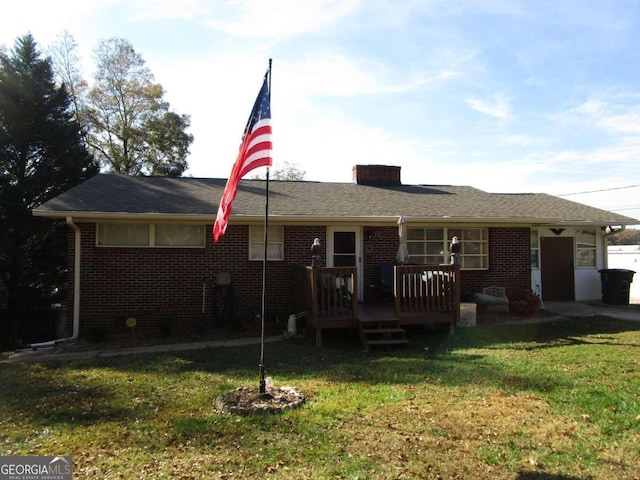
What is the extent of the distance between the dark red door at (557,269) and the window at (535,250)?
1.26 ft

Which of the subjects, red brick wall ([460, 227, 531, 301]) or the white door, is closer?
the white door

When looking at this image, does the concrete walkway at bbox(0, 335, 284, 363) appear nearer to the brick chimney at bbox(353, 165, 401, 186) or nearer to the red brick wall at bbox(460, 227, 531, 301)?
the red brick wall at bbox(460, 227, 531, 301)

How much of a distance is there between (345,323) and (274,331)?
6.68 ft

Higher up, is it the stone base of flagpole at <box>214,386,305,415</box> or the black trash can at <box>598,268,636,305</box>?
the black trash can at <box>598,268,636,305</box>

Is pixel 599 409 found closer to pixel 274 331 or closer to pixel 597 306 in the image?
pixel 274 331

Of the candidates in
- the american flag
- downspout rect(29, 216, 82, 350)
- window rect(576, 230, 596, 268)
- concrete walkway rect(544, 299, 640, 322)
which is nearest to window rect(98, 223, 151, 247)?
downspout rect(29, 216, 82, 350)

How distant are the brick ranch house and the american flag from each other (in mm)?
4913

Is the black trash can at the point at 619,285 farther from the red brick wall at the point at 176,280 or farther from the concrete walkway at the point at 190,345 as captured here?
the red brick wall at the point at 176,280

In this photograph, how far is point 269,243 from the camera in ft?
36.6

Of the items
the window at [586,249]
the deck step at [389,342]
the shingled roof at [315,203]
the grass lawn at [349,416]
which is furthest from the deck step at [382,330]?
the window at [586,249]

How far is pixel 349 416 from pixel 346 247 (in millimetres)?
6841

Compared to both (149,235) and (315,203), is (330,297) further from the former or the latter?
(149,235)

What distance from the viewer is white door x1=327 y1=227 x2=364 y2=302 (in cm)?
1143

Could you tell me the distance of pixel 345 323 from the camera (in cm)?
880
